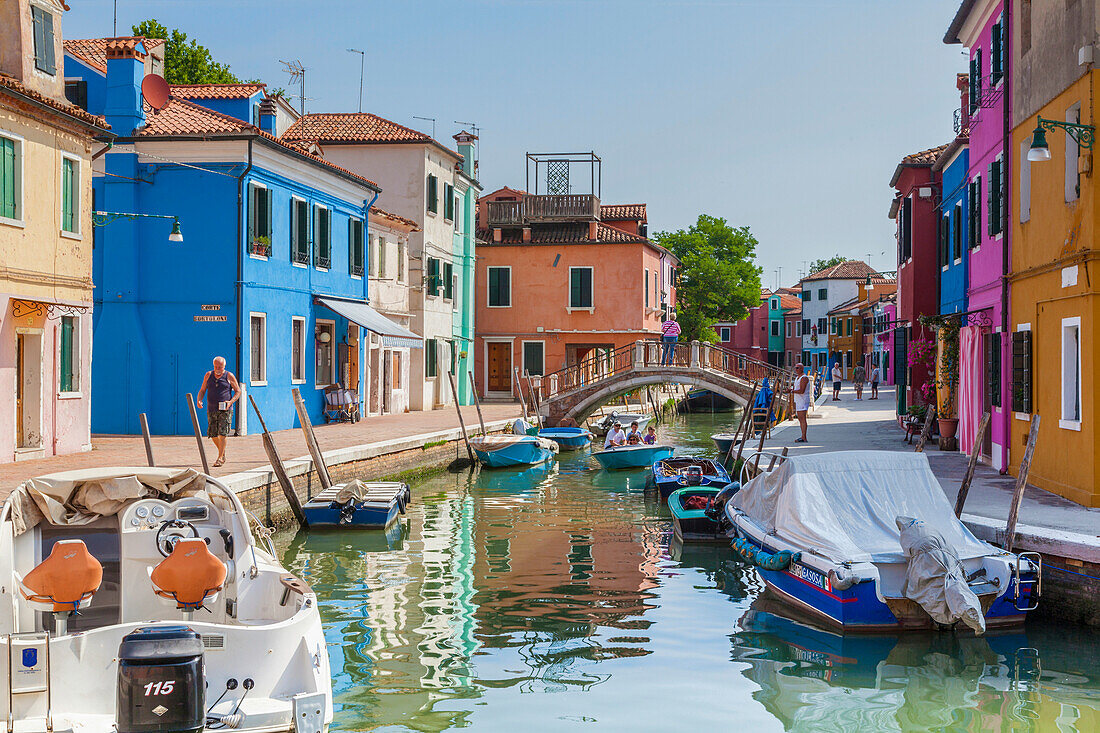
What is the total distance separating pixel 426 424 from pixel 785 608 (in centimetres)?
1720

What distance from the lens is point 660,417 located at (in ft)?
149

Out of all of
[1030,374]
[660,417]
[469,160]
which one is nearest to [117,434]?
[1030,374]

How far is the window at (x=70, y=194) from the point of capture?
1759cm

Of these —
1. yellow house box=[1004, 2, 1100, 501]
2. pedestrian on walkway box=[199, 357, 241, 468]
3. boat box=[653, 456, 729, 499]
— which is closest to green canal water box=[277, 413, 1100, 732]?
pedestrian on walkway box=[199, 357, 241, 468]

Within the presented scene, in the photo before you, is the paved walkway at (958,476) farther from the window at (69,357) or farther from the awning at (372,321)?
the window at (69,357)

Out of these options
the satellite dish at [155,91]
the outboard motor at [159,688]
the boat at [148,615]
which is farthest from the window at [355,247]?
the outboard motor at [159,688]

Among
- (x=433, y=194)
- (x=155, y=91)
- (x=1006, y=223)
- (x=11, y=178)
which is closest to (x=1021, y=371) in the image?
(x=1006, y=223)

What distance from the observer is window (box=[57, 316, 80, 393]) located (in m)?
17.6

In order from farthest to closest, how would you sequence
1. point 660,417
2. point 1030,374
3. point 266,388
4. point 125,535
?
point 660,417 < point 266,388 < point 1030,374 < point 125,535

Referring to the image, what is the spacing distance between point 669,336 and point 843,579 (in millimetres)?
36511

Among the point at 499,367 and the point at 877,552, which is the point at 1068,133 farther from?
the point at 499,367

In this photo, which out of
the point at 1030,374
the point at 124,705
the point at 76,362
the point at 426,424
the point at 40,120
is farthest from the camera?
the point at 426,424

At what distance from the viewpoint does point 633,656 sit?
9.48 metres

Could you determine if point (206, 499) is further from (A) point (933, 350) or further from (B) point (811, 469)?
(A) point (933, 350)
